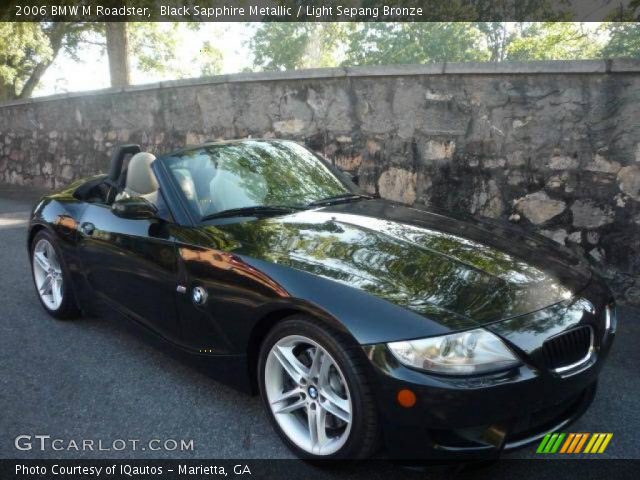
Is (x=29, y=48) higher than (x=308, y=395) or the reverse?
higher

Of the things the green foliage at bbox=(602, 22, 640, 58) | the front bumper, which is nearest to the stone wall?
the front bumper

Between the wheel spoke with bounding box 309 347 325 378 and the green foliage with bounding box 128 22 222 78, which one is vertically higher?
the green foliage with bounding box 128 22 222 78

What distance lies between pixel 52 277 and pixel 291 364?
9.07 feet

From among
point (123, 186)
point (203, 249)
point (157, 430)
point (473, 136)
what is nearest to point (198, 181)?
point (203, 249)

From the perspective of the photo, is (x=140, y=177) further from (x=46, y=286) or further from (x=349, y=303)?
(x=349, y=303)

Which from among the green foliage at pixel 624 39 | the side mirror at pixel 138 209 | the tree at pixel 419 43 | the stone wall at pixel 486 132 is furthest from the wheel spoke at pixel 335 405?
the tree at pixel 419 43

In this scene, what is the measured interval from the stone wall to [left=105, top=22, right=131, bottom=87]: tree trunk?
18.0ft

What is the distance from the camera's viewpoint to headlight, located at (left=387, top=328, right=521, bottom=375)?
2.09 m

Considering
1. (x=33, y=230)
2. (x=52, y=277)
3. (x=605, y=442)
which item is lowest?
(x=605, y=442)

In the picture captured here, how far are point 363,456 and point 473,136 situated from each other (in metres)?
4.07

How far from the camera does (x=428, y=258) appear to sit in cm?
265

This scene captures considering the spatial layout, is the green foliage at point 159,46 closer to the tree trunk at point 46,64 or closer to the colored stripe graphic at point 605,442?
the tree trunk at point 46,64

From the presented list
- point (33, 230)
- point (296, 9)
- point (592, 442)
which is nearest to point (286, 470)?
point (592, 442)

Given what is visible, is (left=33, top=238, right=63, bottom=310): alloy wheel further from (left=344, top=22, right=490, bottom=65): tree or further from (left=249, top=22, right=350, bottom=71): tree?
(left=249, top=22, right=350, bottom=71): tree
